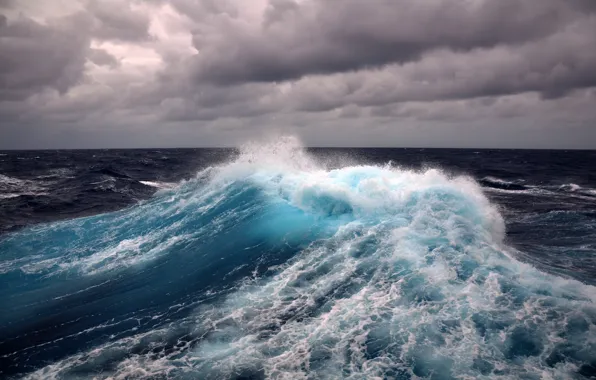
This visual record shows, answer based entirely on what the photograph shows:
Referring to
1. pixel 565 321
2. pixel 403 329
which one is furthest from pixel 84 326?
pixel 565 321

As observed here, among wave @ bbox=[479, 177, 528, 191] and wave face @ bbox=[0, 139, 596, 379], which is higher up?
wave @ bbox=[479, 177, 528, 191]

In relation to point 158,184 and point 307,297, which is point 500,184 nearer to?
point 307,297

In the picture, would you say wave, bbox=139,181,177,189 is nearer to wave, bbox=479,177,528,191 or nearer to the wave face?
the wave face

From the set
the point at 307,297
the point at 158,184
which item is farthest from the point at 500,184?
the point at 158,184

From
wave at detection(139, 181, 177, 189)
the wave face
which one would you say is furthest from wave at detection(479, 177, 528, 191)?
wave at detection(139, 181, 177, 189)

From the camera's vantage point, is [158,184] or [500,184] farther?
[500,184]

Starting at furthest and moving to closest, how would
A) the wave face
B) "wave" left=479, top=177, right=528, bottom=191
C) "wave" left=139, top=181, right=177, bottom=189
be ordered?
1. "wave" left=139, top=181, right=177, bottom=189
2. "wave" left=479, top=177, right=528, bottom=191
3. the wave face

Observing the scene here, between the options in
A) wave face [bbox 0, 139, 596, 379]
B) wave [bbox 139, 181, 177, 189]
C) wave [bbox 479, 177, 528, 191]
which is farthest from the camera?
wave [bbox 139, 181, 177, 189]

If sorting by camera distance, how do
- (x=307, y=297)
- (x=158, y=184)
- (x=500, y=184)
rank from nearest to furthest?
(x=307, y=297) < (x=158, y=184) < (x=500, y=184)
